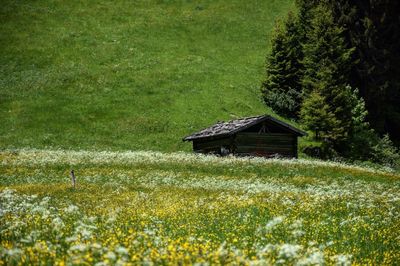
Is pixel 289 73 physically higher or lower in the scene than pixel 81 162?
higher

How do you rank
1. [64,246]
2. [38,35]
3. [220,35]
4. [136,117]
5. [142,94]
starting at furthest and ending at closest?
[220,35], [38,35], [142,94], [136,117], [64,246]

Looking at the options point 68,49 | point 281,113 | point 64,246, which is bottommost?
point 281,113

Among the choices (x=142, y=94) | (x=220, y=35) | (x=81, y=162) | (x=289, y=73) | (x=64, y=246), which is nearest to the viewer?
→ (x=64, y=246)

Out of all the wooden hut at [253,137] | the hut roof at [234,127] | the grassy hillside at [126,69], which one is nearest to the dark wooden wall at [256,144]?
the wooden hut at [253,137]

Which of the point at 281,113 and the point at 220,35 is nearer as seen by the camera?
the point at 281,113

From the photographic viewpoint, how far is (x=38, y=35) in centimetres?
7331

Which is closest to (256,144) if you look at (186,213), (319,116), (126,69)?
(319,116)

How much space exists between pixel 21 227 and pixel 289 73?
61731 mm

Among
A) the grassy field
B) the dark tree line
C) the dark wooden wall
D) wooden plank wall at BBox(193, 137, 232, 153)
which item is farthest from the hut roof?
the dark tree line

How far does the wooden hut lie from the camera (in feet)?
141

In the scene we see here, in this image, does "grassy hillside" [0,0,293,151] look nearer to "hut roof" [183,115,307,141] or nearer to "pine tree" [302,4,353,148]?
"hut roof" [183,115,307,141]

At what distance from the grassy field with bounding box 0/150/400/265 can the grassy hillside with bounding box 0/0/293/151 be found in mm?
16654

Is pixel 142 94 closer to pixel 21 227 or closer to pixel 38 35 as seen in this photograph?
pixel 38 35

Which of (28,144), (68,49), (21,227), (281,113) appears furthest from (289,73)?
(21,227)
